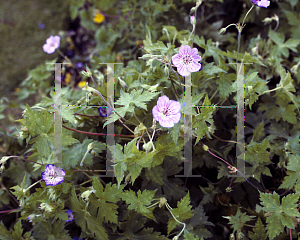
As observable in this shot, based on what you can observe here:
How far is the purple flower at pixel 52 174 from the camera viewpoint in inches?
38.8

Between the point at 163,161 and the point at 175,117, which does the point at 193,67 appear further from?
the point at 163,161

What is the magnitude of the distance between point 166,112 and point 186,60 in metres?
0.22

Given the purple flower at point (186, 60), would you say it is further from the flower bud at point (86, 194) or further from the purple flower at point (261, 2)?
the flower bud at point (86, 194)

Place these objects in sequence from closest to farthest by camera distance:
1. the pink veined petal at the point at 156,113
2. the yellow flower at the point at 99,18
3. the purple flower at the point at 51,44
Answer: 1. the pink veined petal at the point at 156,113
2. the purple flower at the point at 51,44
3. the yellow flower at the point at 99,18

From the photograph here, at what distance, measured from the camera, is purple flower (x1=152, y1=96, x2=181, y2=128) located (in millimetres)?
889

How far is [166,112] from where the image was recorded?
3.07 ft

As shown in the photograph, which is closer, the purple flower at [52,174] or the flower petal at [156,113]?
the flower petal at [156,113]

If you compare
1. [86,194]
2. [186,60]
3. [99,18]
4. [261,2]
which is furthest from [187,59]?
[99,18]

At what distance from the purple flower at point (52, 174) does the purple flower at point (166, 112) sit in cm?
43

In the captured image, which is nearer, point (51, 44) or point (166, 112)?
point (166, 112)

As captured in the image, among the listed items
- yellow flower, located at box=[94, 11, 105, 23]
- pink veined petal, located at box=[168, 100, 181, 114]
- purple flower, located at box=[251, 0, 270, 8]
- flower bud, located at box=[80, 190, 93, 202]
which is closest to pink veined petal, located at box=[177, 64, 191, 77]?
pink veined petal, located at box=[168, 100, 181, 114]

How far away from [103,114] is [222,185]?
647 millimetres

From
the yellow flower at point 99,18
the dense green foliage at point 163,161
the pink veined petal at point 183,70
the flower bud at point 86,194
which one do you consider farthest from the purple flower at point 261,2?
the yellow flower at point 99,18

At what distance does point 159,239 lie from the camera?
1.04 m
